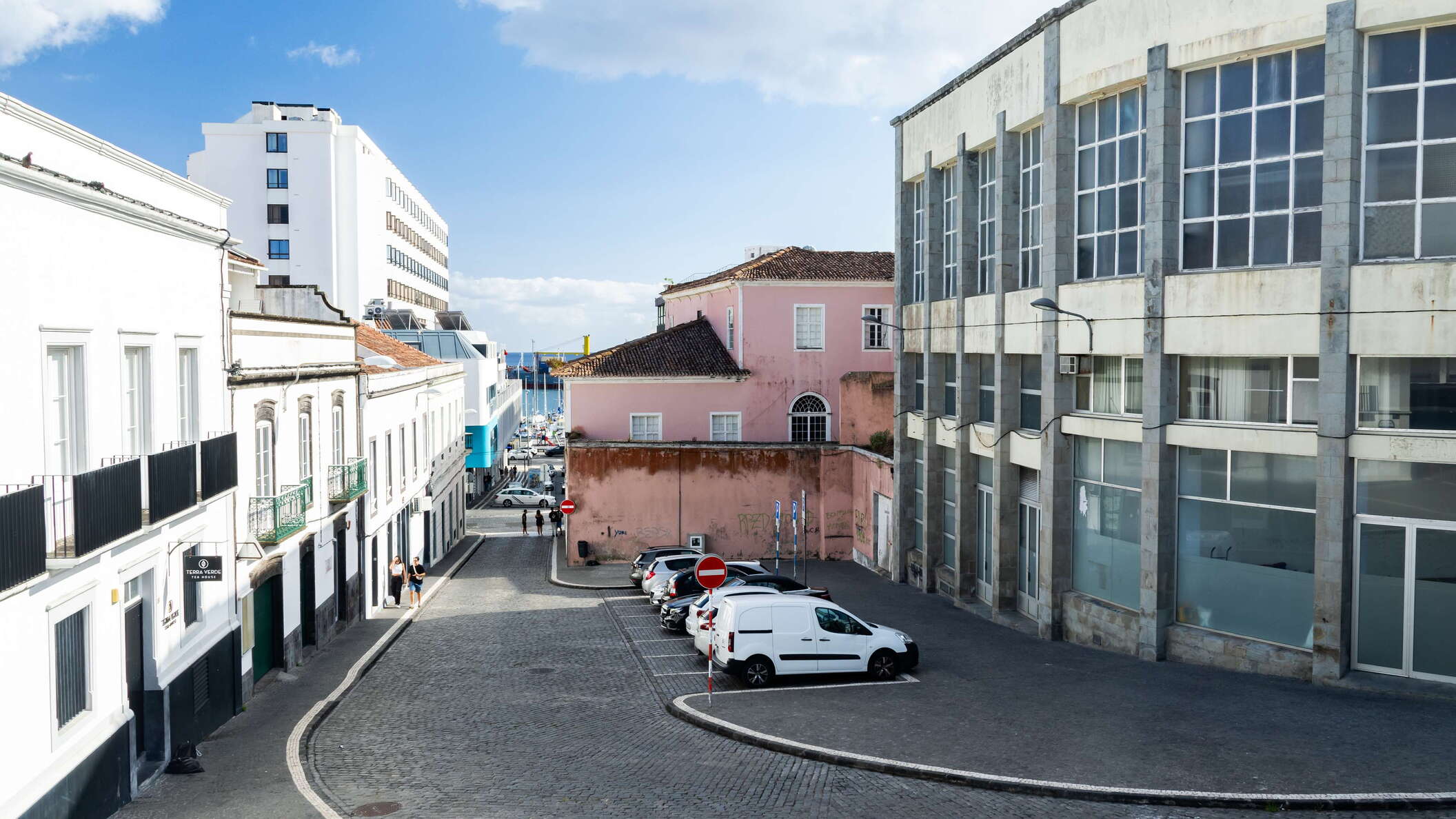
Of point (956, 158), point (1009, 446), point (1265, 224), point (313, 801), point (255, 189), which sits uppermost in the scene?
point (255, 189)

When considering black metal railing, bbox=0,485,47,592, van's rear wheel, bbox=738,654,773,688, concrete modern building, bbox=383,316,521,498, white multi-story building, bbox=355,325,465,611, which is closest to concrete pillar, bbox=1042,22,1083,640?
van's rear wheel, bbox=738,654,773,688

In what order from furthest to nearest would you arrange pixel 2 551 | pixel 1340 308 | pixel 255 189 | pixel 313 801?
pixel 255 189
pixel 1340 308
pixel 313 801
pixel 2 551

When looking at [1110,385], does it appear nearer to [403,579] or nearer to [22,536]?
[22,536]

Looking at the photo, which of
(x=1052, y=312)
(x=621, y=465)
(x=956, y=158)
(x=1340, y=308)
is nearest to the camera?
(x=1340, y=308)

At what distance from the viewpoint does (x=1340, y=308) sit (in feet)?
54.7

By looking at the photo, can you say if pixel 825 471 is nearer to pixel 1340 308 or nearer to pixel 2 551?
pixel 1340 308

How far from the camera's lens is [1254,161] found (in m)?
18.2

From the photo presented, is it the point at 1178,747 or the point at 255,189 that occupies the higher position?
the point at 255,189

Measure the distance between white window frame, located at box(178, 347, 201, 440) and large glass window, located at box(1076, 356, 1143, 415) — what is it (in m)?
15.6

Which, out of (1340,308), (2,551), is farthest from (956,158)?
(2,551)

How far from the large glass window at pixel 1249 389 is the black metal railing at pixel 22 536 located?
16.7 metres

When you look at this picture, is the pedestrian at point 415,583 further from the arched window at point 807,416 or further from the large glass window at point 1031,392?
the large glass window at point 1031,392

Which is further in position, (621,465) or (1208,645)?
(621,465)

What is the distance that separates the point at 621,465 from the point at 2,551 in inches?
1124
